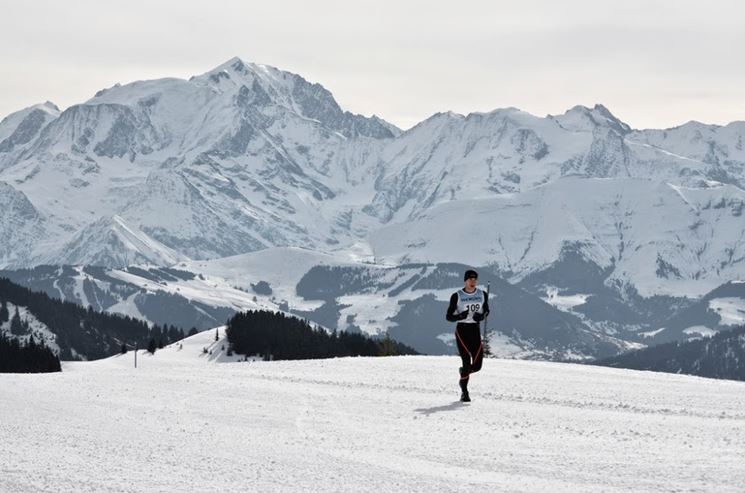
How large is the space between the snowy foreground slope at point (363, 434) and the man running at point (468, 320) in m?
0.80

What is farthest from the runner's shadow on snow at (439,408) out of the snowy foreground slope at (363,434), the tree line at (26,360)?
the tree line at (26,360)

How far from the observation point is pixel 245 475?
17.4m

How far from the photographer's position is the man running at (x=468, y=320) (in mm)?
26719

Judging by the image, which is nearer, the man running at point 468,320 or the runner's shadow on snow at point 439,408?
the runner's shadow on snow at point 439,408

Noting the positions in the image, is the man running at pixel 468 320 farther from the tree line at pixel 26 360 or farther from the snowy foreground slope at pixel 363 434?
the tree line at pixel 26 360

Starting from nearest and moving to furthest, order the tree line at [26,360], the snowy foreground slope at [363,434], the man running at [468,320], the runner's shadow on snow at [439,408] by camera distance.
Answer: the snowy foreground slope at [363,434] < the runner's shadow on snow at [439,408] < the man running at [468,320] < the tree line at [26,360]

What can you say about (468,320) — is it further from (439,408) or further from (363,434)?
(363,434)

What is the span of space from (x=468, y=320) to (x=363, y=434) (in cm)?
616

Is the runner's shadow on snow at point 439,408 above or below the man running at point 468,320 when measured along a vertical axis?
A: below

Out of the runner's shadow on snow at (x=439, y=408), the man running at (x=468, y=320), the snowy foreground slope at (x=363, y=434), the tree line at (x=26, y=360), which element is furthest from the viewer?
the tree line at (x=26, y=360)

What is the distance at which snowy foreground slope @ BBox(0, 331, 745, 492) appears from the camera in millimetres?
17062

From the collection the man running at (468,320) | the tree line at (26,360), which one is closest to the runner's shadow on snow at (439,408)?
the man running at (468,320)

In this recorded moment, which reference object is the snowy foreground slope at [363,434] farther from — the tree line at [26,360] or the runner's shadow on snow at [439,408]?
the tree line at [26,360]

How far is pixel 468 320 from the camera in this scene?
88.2 ft
